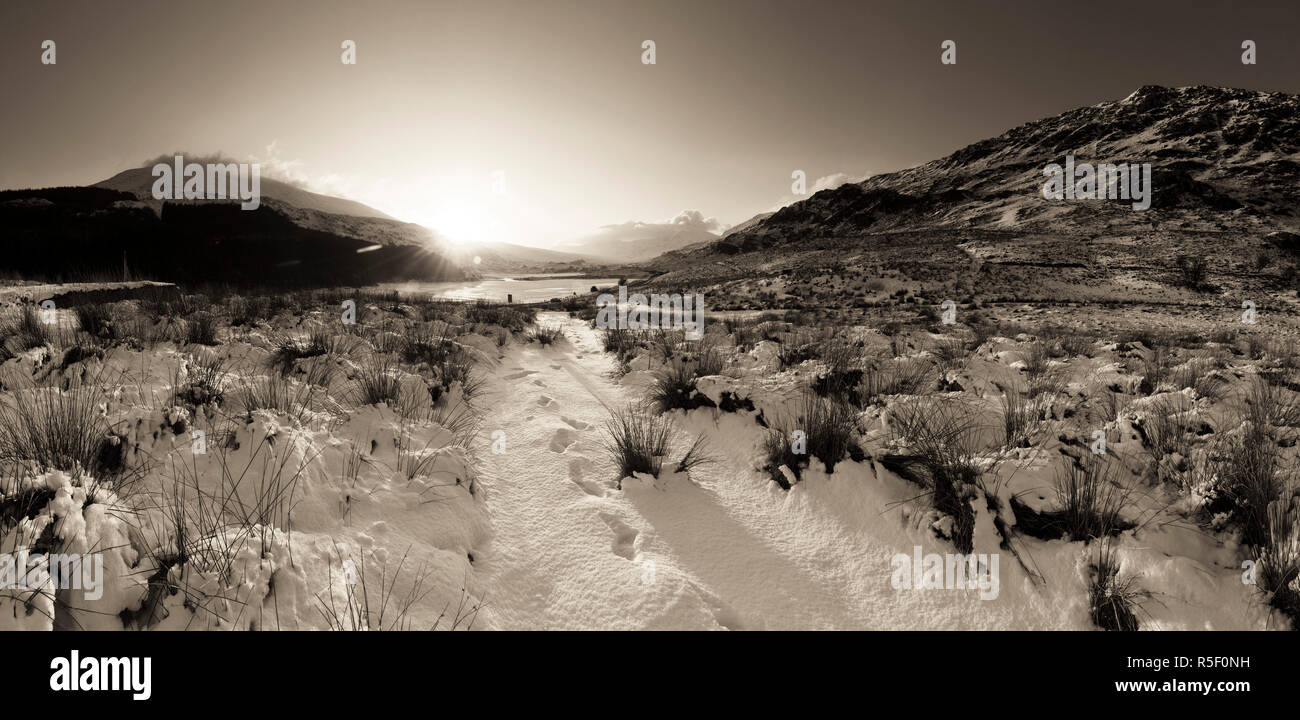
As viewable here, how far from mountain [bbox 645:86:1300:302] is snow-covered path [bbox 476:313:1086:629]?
96.3ft

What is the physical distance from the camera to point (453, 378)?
5070mm

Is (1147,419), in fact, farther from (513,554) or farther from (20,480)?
(20,480)

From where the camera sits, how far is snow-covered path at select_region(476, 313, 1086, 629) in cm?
217

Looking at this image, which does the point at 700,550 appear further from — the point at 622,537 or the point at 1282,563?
the point at 1282,563

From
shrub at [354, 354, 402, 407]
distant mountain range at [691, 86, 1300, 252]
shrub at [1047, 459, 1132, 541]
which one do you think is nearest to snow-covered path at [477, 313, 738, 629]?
shrub at [354, 354, 402, 407]

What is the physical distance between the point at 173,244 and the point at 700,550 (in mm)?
30694

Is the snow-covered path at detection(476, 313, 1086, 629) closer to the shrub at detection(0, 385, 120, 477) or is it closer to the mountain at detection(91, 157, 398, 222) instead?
the shrub at detection(0, 385, 120, 477)

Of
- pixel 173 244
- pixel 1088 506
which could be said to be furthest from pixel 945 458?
pixel 173 244

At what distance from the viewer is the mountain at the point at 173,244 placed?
18156mm

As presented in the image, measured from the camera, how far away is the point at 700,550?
8.87 feet

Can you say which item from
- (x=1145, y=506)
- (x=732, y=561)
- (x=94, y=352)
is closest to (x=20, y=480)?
(x=94, y=352)
